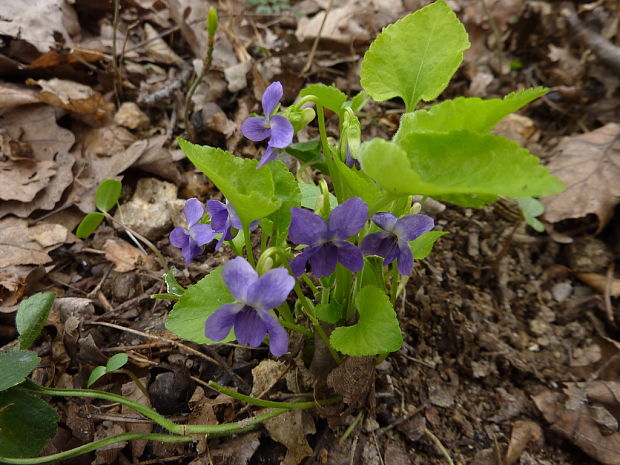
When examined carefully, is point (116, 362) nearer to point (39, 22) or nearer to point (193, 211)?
point (193, 211)

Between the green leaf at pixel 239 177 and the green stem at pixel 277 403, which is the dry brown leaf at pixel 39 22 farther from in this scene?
the green stem at pixel 277 403

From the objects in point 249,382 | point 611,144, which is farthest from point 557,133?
point 249,382

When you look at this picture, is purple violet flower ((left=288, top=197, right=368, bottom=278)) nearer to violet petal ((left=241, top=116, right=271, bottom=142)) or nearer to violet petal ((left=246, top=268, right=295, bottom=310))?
violet petal ((left=246, top=268, right=295, bottom=310))

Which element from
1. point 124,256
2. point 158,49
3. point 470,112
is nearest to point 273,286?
point 470,112

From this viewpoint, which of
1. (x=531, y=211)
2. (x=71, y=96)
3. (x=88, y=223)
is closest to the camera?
(x=88, y=223)

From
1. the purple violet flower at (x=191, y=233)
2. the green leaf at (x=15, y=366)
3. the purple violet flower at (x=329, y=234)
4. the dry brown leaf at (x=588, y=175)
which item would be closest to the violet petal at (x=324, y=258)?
the purple violet flower at (x=329, y=234)

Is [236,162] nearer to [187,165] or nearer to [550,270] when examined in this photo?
[187,165]
